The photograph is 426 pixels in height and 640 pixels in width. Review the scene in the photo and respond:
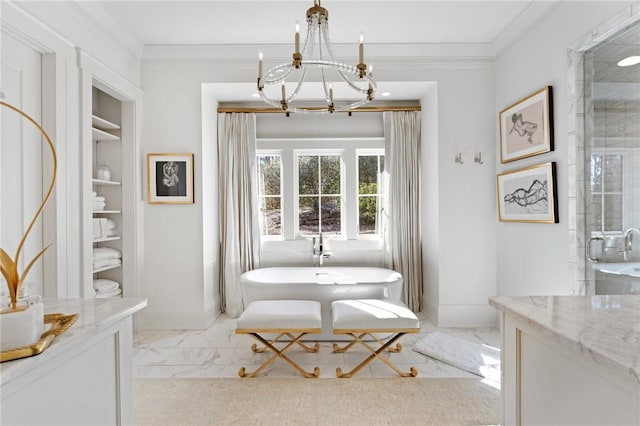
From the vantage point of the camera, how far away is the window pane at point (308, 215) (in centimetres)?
445

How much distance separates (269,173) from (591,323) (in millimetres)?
3821

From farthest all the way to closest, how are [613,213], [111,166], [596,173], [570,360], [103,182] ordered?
[111,166] → [103,182] → [596,173] → [613,213] → [570,360]

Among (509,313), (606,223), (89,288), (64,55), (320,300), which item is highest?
(64,55)

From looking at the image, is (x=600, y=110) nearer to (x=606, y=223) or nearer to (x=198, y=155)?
(x=606, y=223)

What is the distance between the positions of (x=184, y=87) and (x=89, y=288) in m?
2.09

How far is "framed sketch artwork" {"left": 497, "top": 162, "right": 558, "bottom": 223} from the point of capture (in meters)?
2.64

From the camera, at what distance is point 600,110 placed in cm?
229

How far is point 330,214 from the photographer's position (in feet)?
14.6

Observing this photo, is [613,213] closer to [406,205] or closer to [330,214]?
[406,205]

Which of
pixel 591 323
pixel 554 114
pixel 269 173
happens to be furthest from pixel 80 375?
pixel 269 173

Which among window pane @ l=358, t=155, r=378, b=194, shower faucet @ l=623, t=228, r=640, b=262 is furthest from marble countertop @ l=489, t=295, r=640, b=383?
window pane @ l=358, t=155, r=378, b=194

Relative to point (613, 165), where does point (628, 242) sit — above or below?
below

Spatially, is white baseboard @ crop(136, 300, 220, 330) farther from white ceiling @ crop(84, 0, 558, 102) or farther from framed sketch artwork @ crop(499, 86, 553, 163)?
framed sketch artwork @ crop(499, 86, 553, 163)

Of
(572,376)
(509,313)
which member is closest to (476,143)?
(509,313)
